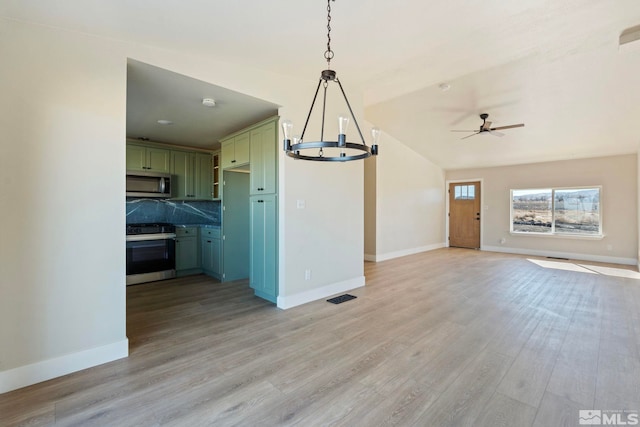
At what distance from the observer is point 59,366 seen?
216cm

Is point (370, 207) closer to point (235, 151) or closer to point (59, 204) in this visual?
point (235, 151)

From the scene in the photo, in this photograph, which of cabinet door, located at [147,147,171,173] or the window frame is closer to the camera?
cabinet door, located at [147,147,171,173]

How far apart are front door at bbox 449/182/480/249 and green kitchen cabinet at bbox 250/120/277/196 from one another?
7.30 m

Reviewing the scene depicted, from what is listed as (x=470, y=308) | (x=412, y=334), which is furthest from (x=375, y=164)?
(x=412, y=334)

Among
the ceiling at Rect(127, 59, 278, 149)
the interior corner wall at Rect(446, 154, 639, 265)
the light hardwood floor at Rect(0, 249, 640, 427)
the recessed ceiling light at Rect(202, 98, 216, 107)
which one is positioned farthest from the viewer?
the interior corner wall at Rect(446, 154, 639, 265)

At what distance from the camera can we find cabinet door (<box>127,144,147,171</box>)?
192 inches

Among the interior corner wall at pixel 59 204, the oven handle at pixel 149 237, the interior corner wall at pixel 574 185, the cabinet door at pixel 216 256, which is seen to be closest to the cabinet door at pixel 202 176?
the oven handle at pixel 149 237

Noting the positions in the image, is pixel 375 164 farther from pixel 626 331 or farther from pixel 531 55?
pixel 626 331

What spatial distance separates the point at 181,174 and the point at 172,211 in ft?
2.78

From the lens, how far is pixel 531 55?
3.47 m

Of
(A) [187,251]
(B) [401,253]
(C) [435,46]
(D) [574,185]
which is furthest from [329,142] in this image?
(D) [574,185]

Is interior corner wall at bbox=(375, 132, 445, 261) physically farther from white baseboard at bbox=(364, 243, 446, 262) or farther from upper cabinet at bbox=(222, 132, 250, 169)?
upper cabinet at bbox=(222, 132, 250, 169)

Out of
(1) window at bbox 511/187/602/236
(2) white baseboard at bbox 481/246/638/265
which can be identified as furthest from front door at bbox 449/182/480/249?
(1) window at bbox 511/187/602/236

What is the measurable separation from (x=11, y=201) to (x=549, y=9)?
455cm
